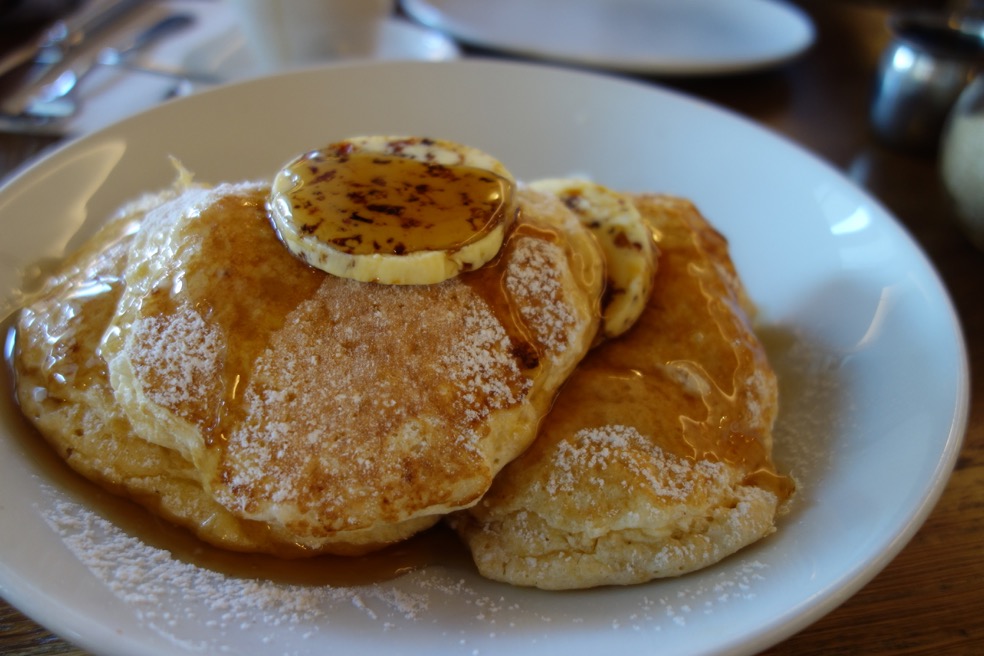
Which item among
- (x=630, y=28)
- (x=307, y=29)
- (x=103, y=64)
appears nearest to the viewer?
(x=103, y=64)

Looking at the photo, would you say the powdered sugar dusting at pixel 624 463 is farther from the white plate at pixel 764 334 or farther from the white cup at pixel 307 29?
the white cup at pixel 307 29

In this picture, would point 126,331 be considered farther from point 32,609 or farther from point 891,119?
point 891,119

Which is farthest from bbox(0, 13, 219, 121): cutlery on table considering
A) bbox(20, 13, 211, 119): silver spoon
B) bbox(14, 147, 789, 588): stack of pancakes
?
bbox(14, 147, 789, 588): stack of pancakes

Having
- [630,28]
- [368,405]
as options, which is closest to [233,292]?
[368,405]

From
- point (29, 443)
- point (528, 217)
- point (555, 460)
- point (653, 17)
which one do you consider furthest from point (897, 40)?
point (29, 443)

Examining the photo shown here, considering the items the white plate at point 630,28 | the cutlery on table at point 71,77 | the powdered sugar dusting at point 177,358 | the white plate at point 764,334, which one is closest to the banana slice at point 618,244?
the white plate at point 764,334

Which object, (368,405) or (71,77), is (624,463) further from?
(71,77)
